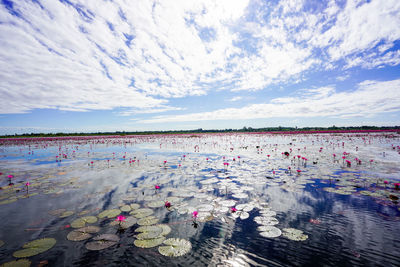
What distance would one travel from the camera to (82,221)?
4516 mm

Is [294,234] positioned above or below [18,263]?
below

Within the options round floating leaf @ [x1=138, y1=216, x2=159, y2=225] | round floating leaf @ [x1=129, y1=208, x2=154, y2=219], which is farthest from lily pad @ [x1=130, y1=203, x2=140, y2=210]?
round floating leaf @ [x1=138, y1=216, x2=159, y2=225]

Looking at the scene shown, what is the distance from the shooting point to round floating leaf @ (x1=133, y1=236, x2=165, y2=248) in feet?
11.7

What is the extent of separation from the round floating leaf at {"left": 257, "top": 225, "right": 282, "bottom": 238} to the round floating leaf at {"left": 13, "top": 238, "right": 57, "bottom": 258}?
4739mm

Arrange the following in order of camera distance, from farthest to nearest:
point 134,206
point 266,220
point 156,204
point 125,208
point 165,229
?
point 156,204, point 134,206, point 125,208, point 266,220, point 165,229

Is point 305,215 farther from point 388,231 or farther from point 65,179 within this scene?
point 65,179

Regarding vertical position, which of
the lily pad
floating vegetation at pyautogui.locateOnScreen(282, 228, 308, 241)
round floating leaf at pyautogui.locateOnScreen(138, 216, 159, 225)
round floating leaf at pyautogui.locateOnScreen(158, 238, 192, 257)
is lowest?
floating vegetation at pyautogui.locateOnScreen(282, 228, 308, 241)

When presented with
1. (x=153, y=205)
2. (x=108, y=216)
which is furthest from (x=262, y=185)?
(x=108, y=216)

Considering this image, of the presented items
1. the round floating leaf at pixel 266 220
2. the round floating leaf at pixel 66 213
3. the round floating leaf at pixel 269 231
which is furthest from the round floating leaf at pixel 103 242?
the round floating leaf at pixel 266 220

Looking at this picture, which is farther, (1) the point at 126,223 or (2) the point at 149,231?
(1) the point at 126,223

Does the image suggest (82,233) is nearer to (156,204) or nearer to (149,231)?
(149,231)

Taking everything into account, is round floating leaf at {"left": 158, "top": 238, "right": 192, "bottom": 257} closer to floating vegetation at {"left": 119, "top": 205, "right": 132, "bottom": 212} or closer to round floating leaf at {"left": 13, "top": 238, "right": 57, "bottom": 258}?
floating vegetation at {"left": 119, "top": 205, "right": 132, "bottom": 212}

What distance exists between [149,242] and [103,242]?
3.36 feet

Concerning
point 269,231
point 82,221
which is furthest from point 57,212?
point 269,231
